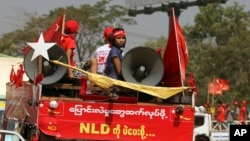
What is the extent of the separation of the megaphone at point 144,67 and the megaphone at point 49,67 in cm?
72

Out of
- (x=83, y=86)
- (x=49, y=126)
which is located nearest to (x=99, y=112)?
(x=83, y=86)

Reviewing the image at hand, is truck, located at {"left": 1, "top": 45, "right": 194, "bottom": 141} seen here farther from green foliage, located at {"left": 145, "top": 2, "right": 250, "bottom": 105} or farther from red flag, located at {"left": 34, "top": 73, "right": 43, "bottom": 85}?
green foliage, located at {"left": 145, "top": 2, "right": 250, "bottom": 105}

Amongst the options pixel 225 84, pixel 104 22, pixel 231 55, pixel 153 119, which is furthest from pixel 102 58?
pixel 231 55

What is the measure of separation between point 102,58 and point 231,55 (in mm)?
39081

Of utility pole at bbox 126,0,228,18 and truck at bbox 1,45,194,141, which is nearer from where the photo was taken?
truck at bbox 1,45,194,141

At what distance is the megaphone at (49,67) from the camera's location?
7.54 metres

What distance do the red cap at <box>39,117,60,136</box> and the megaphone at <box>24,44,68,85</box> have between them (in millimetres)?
465

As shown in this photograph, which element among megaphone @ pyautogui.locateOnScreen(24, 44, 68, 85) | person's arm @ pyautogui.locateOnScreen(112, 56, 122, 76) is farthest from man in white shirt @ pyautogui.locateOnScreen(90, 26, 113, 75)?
megaphone @ pyautogui.locateOnScreen(24, 44, 68, 85)

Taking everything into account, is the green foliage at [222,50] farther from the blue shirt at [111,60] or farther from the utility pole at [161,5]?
the blue shirt at [111,60]

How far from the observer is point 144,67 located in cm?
798

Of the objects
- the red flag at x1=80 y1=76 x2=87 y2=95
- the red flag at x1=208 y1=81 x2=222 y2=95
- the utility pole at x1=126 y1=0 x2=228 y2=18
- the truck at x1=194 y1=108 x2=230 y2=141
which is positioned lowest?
the truck at x1=194 y1=108 x2=230 y2=141

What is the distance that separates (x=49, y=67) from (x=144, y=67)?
1.14m

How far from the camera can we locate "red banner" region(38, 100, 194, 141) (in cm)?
735

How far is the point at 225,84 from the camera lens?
34.2 meters
